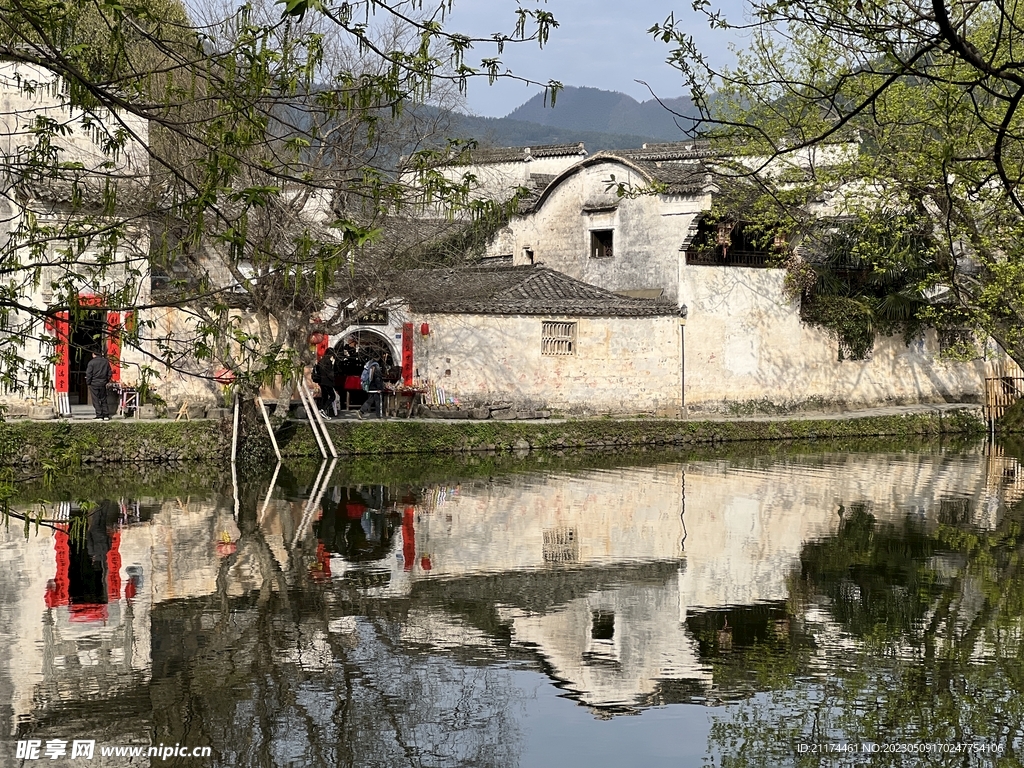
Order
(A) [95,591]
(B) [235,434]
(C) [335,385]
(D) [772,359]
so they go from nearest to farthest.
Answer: (A) [95,591] < (B) [235,434] < (C) [335,385] < (D) [772,359]

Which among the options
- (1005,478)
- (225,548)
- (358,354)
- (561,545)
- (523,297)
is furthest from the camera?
(358,354)

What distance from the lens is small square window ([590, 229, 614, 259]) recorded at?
3241 centimetres

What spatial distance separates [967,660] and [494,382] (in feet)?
65.3

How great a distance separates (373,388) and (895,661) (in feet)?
59.9

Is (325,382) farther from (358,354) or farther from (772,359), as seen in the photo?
(772,359)

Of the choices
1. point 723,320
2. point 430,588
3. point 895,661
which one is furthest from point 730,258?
point 895,661

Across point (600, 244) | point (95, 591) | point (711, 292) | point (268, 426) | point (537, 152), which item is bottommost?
point (95, 591)

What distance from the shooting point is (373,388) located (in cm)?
2630

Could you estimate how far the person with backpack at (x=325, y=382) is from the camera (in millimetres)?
26531

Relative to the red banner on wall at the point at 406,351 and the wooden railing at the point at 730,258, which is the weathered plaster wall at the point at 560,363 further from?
the wooden railing at the point at 730,258

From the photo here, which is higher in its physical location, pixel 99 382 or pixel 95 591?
pixel 99 382

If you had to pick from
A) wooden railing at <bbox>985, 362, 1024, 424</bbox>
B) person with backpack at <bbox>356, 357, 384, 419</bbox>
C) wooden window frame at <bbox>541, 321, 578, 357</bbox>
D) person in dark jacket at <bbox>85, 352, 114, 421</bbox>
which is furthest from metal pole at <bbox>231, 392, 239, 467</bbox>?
wooden railing at <bbox>985, 362, 1024, 424</bbox>

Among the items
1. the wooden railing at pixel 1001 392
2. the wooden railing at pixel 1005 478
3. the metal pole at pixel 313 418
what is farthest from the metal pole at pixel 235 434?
the wooden railing at pixel 1001 392

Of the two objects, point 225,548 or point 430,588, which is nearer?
point 430,588
